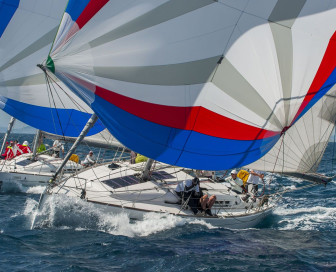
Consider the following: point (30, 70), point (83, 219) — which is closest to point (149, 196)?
point (83, 219)

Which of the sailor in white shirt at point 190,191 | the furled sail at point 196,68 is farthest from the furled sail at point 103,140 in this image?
the furled sail at point 196,68

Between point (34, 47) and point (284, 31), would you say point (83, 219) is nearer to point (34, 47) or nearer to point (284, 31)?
point (284, 31)

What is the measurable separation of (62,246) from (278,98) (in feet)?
19.2

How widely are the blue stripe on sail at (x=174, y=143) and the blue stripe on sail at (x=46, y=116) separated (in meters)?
6.51

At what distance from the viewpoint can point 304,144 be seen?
13086 mm

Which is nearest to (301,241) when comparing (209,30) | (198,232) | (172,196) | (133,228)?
(198,232)

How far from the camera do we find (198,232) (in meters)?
10.8

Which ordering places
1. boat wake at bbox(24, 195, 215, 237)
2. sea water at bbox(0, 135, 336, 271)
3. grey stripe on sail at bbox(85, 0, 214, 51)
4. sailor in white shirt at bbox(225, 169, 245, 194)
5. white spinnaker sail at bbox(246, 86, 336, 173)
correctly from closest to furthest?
sea water at bbox(0, 135, 336, 271) → grey stripe on sail at bbox(85, 0, 214, 51) → boat wake at bbox(24, 195, 215, 237) → white spinnaker sail at bbox(246, 86, 336, 173) → sailor in white shirt at bbox(225, 169, 245, 194)

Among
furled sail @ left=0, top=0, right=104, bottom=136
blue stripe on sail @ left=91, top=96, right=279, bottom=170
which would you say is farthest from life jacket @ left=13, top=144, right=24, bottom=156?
blue stripe on sail @ left=91, top=96, right=279, bottom=170

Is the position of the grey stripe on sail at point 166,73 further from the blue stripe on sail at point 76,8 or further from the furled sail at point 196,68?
the blue stripe on sail at point 76,8

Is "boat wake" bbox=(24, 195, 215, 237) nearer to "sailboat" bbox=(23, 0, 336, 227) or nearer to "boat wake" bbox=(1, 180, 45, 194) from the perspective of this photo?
"sailboat" bbox=(23, 0, 336, 227)

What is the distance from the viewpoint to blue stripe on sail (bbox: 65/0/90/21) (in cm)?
877

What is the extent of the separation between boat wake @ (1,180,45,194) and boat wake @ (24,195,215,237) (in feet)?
18.8

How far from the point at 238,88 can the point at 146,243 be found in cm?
399
